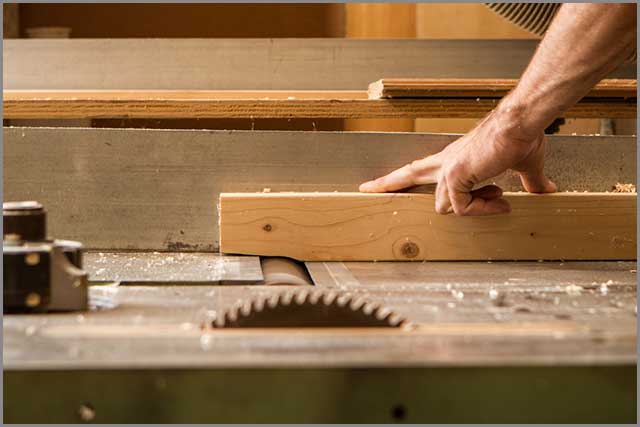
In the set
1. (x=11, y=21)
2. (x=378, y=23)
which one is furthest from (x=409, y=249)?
(x=11, y=21)

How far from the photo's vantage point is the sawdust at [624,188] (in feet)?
6.00

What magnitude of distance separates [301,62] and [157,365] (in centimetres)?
189

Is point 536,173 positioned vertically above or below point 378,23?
below

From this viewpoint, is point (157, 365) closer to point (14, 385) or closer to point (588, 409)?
point (14, 385)

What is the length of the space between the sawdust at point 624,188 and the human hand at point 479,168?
0.53ft

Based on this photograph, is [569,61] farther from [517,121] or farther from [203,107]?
[203,107]

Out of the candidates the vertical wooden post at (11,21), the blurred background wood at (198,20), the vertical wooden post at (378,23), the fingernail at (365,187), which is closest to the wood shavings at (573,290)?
the fingernail at (365,187)

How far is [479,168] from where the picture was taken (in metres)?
1.65

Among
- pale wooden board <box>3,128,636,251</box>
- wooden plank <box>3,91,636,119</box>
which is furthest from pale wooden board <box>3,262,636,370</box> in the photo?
wooden plank <box>3,91,636,119</box>

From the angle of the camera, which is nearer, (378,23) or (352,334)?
(352,334)

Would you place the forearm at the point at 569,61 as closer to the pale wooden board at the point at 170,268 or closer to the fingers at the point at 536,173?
the fingers at the point at 536,173

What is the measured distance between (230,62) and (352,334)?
1.81m

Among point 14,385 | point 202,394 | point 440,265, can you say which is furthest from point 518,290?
point 14,385

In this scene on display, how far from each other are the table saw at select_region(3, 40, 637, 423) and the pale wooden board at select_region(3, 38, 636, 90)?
71 cm
